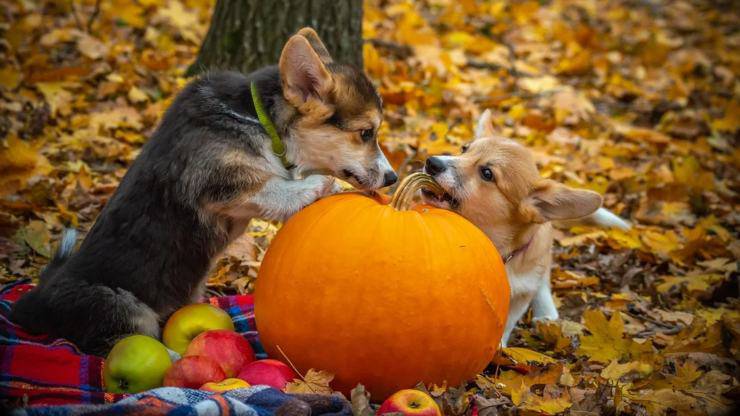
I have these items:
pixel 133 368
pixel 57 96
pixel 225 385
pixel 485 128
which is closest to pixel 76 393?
pixel 133 368

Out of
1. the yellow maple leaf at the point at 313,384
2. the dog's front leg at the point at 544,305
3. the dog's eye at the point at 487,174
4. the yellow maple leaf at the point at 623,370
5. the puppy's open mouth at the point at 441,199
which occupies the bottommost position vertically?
the dog's front leg at the point at 544,305

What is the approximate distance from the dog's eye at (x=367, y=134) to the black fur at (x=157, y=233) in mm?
481

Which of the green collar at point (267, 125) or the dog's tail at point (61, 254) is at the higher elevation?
the green collar at point (267, 125)

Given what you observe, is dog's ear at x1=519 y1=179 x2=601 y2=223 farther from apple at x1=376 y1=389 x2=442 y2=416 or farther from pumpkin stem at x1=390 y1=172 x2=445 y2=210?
apple at x1=376 y1=389 x2=442 y2=416

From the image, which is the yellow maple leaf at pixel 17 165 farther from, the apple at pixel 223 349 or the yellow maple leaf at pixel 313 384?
the yellow maple leaf at pixel 313 384

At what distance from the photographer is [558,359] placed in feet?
12.7

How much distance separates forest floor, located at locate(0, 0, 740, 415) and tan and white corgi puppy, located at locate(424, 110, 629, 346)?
0.35m

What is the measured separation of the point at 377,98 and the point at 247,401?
1.86m

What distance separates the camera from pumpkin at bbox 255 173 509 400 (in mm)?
2955

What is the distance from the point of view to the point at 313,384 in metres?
2.99

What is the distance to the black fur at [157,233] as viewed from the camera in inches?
131

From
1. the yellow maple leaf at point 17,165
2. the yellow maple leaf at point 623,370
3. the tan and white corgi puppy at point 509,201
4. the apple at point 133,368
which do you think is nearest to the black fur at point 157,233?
the apple at point 133,368

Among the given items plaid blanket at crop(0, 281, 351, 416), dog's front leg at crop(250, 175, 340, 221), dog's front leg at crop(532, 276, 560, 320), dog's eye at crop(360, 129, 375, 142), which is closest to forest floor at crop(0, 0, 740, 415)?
dog's front leg at crop(532, 276, 560, 320)

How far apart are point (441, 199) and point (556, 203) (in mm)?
631
